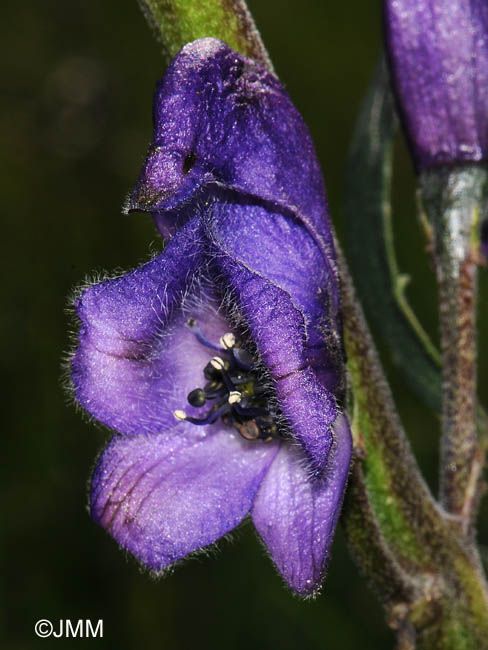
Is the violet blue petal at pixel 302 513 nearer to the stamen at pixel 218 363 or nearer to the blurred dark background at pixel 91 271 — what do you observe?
the stamen at pixel 218 363

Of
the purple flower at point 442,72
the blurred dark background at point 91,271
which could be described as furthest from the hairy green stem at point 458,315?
the blurred dark background at point 91,271

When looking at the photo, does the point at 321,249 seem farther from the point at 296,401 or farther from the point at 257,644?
the point at 257,644

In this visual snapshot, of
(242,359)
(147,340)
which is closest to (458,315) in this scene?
(242,359)

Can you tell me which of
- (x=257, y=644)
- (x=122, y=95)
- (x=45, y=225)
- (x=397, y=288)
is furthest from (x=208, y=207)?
(x=122, y=95)

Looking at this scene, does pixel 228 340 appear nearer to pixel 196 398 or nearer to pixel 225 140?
pixel 196 398

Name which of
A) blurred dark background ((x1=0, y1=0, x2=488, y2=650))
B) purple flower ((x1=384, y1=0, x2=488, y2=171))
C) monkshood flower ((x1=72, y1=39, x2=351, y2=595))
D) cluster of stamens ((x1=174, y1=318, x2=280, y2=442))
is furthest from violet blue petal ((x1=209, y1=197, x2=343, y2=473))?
blurred dark background ((x1=0, y1=0, x2=488, y2=650))
